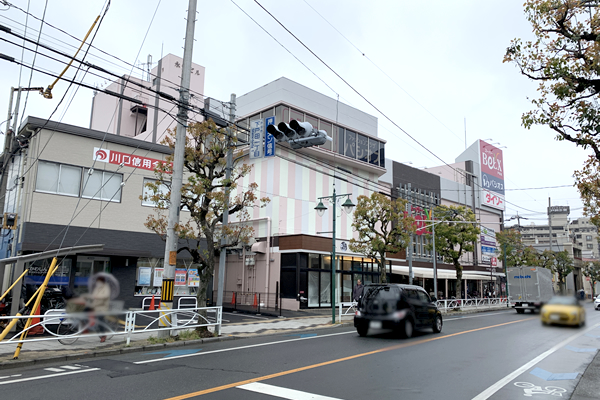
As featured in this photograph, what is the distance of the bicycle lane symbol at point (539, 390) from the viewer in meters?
7.56

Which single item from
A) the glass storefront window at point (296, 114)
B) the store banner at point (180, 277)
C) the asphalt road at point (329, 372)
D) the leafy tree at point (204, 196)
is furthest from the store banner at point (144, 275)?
the glass storefront window at point (296, 114)

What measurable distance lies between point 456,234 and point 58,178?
28.3 meters

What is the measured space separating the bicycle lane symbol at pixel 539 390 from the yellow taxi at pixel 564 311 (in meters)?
4.49

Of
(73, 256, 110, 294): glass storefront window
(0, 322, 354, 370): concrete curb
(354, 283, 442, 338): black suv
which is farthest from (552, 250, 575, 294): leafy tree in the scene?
(73, 256, 110, 294): glass storefront window

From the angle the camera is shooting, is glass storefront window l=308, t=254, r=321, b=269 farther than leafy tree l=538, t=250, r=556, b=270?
Yes

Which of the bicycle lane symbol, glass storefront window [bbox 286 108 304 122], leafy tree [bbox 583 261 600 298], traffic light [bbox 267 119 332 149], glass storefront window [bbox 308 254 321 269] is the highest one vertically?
glass storefront window [bbox 286 108 304 122]

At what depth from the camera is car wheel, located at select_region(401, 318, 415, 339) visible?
48.2ft

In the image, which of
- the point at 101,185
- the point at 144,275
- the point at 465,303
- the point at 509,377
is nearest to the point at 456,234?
the point at 465,303

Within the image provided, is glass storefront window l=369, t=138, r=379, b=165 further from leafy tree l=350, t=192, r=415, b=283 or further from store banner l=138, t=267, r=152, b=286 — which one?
store banner l=138, t=267, r=152, b=286

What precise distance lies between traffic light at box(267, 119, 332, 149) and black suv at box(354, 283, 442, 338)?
7292 millimetres

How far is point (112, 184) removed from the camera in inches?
876

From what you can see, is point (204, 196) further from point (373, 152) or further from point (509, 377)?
point (373, 152)

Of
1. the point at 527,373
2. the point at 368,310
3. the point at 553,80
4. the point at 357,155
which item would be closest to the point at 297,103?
the point at 357,155

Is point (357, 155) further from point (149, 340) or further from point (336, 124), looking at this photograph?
point (149, 340)
